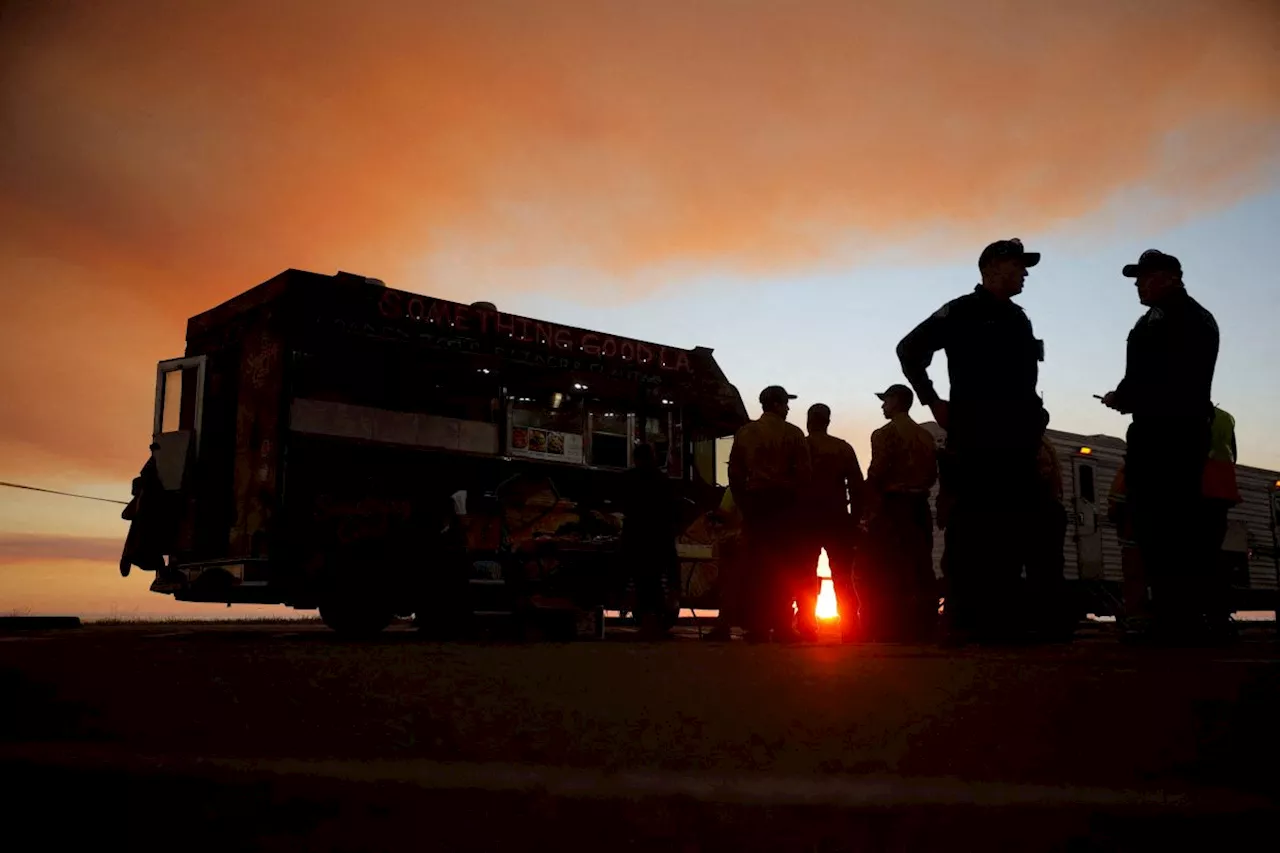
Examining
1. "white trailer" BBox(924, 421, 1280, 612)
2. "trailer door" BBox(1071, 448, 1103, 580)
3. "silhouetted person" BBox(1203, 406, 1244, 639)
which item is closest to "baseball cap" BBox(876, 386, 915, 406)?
"silhouetted person" BBox(1203, 406, 1244, 639)

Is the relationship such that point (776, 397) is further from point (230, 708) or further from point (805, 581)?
point (230, 708)

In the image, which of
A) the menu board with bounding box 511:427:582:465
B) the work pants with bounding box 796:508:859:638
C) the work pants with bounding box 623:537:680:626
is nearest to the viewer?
the work pants with bounding box 796:508:859:638

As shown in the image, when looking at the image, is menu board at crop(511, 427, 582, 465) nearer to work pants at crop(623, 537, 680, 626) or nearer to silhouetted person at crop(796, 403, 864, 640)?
work pants at crop(623, 537, 680, 626)

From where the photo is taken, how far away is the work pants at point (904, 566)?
7.08m

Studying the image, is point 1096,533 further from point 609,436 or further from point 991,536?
point 991,536

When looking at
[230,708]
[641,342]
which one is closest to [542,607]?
[641,342]

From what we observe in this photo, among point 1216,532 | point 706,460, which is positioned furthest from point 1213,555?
point 706,460

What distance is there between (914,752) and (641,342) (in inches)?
402

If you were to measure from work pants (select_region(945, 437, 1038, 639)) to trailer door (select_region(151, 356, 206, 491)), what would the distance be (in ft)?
26.2

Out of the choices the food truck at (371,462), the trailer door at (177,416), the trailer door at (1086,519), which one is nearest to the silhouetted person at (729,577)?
the food truck at (371,462)

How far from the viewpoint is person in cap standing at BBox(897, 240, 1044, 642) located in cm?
475

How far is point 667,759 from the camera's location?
2072 millimetres

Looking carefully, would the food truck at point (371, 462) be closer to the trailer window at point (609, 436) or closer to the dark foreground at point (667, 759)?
the trailer window at point (609, 436)

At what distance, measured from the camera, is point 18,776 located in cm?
218
